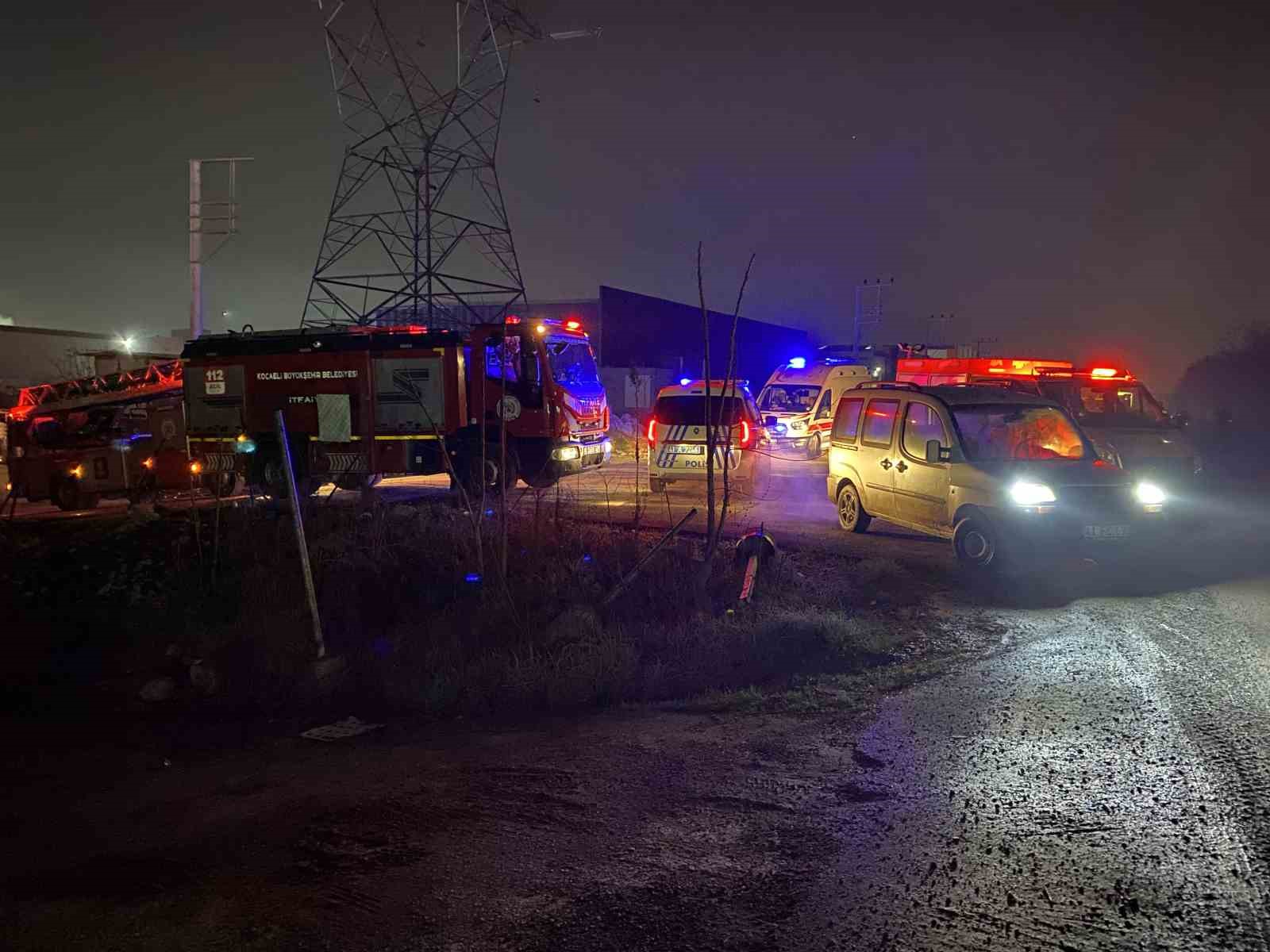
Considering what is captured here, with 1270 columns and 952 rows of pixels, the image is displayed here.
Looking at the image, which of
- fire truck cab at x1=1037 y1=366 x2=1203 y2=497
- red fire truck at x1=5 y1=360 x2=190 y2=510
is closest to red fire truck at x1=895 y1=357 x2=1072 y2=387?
fire truck cab at x1=1037 y1=366 x2=1203 y2=497

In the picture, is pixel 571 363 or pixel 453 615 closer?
pixel 453 615

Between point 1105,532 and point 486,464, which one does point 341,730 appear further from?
point 486,464

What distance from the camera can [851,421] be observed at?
12.7 metres

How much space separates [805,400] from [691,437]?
45.2ft

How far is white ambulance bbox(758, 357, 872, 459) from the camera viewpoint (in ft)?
82.5

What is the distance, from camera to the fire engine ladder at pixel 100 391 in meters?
17.2

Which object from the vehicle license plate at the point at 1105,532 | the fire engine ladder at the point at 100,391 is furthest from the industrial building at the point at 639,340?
the vehicle license plate at the point at 1105,532

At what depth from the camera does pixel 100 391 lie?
17859 millimetres

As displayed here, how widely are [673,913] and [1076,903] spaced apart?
150cm

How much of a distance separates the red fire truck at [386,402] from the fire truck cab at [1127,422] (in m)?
8.47

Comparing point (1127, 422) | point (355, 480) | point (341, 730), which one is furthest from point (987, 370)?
point (341, 730)

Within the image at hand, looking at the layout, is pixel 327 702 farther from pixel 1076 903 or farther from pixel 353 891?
pixel 1076 903

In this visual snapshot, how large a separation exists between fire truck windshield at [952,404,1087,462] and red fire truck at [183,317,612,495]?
7.17 m

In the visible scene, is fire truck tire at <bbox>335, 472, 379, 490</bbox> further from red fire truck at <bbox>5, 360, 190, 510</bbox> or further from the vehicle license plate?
the vehicle license plate
